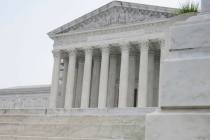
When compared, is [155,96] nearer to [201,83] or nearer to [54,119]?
[54,119]

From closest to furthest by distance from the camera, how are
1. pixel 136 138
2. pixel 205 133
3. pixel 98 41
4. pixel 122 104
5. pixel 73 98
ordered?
1. pixel 205 133
2. pixel 136 138
3. pixel 122 104
4. pixel 98 41
5. pixel 73 98

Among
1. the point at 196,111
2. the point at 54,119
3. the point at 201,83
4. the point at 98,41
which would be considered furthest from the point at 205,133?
the point at 98,41

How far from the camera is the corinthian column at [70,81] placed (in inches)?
2103

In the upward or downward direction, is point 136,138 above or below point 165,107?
below

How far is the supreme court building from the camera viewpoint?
4875cm

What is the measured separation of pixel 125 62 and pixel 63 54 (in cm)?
1123

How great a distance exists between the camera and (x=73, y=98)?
184 ft

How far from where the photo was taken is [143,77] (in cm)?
4809

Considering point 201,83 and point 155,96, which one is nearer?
point 201,83

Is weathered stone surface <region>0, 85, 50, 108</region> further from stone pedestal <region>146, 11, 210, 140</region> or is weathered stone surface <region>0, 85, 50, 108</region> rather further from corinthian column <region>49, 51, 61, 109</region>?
stone pedestal <region>146, 11, 210, 140</region>

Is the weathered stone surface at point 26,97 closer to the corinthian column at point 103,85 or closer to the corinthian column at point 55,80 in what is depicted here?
the corinthian column at point 55,80

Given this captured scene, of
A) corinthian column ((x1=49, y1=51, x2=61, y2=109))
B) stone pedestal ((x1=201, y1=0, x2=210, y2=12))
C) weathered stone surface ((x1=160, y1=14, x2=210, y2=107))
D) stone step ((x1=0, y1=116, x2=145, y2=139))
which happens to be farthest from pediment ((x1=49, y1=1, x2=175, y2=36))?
weathered stone surface ((x1=160, y1=14, x2=210, y2=107))

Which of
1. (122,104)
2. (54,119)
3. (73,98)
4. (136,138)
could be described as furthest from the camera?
(73,98)

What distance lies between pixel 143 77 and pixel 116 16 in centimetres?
917
